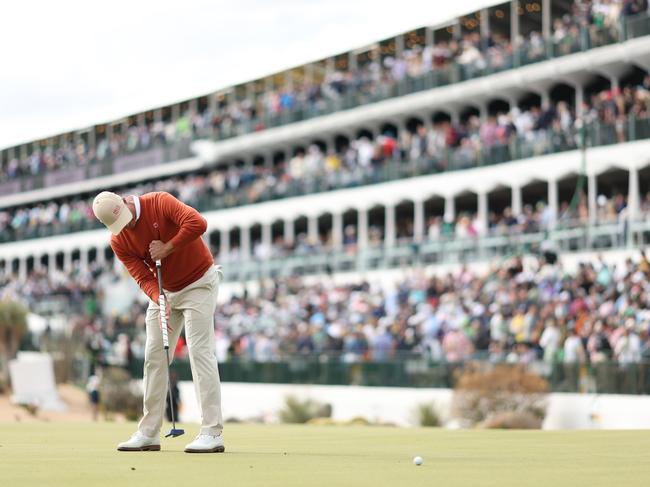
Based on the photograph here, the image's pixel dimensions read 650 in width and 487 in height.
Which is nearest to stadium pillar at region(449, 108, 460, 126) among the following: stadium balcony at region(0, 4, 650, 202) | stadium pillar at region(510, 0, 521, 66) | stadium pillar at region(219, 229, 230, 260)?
stadium balcony at region(0, 4, 650, 202)

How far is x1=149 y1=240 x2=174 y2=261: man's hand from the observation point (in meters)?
8.68

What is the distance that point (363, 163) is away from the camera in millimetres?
39781

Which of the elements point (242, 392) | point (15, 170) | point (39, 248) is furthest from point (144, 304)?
point (15, 170)

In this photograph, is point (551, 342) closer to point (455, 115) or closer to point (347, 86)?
point (455, 115)

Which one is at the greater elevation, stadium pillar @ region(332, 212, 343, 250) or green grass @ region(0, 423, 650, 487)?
stadium pillar @ region(332, 212, 343, 250)

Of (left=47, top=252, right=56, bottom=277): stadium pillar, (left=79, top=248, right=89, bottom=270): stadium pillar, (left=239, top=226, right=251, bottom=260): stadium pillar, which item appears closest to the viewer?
(left=239, top=226, right=251, bottom=260): stadium pillar

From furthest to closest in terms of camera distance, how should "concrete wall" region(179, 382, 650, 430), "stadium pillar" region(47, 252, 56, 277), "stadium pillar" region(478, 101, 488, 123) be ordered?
1. "stadium pillar" region(47, 252, 56, 277)
2. "stadium pillar" region(478, 101, 488, 123)
3. "concrete wall" region(179, 382, 650, 430)

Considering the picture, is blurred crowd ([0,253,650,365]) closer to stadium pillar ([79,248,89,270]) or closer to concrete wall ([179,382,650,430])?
concrete wall ([179,382,650,430])

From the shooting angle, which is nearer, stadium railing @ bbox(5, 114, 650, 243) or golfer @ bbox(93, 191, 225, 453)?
golfer @ bbox(93, 191, 225, 453)

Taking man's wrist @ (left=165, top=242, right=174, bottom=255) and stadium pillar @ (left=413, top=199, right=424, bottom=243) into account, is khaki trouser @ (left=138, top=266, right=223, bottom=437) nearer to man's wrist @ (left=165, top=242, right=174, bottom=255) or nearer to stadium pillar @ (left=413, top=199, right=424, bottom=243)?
man's wrist @ (left=165, top=242, right=174, bottom=255)

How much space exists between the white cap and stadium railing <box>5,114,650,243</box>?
2331cm

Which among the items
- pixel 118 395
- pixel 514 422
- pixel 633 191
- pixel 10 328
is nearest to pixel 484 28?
pixel 633 191

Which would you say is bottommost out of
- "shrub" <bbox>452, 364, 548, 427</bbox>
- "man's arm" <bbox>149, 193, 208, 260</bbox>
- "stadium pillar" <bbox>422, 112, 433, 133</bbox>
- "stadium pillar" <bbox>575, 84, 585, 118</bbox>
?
"shrub" <bbox>452, 364, 548, 427</bbox>

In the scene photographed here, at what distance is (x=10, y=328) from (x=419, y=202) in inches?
494
